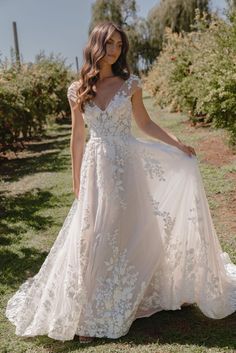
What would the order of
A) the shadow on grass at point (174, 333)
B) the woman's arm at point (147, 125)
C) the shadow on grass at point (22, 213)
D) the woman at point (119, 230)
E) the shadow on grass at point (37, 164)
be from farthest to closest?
the shadow on grass at point (37, 164) → the shadow on grass at point (22, 213) → the woman's arm at point (147, 125) → the woman at point (119, 230) → the shadow on grass at point (174, 333)

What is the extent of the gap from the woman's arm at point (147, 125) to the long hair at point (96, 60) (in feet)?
0.65

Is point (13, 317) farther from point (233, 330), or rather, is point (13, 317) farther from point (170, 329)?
point (233, 330)

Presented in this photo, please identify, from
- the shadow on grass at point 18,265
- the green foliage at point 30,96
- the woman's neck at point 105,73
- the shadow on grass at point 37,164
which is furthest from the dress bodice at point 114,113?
the green foliage at point 30,96

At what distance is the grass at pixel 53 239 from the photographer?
3535mm

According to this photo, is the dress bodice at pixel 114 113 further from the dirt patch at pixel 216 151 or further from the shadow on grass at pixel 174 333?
the dirt patch at pixel 216 151

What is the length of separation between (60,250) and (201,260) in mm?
1032

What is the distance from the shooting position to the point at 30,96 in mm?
16875

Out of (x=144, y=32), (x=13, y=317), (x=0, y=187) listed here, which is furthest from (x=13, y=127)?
(x=144, y=32)

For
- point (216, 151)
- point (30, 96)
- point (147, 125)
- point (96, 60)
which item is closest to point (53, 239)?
point (147, 125)

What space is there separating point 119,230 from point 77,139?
723 millimetres

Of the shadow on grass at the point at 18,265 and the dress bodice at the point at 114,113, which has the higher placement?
the dress bodice at the point at 114,113

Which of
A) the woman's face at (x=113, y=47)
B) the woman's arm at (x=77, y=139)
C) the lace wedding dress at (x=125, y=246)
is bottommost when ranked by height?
the lace wedding dress at (x=125, y=246)

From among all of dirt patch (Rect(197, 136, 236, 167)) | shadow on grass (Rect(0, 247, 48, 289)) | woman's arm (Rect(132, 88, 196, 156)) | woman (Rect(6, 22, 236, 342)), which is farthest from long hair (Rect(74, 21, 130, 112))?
dirt patch (Rect(197, 136, 236, 167))

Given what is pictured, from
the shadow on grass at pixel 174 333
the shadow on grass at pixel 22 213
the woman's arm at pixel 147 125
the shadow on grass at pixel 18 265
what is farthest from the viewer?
the shadow on grass at pixel 22 213
